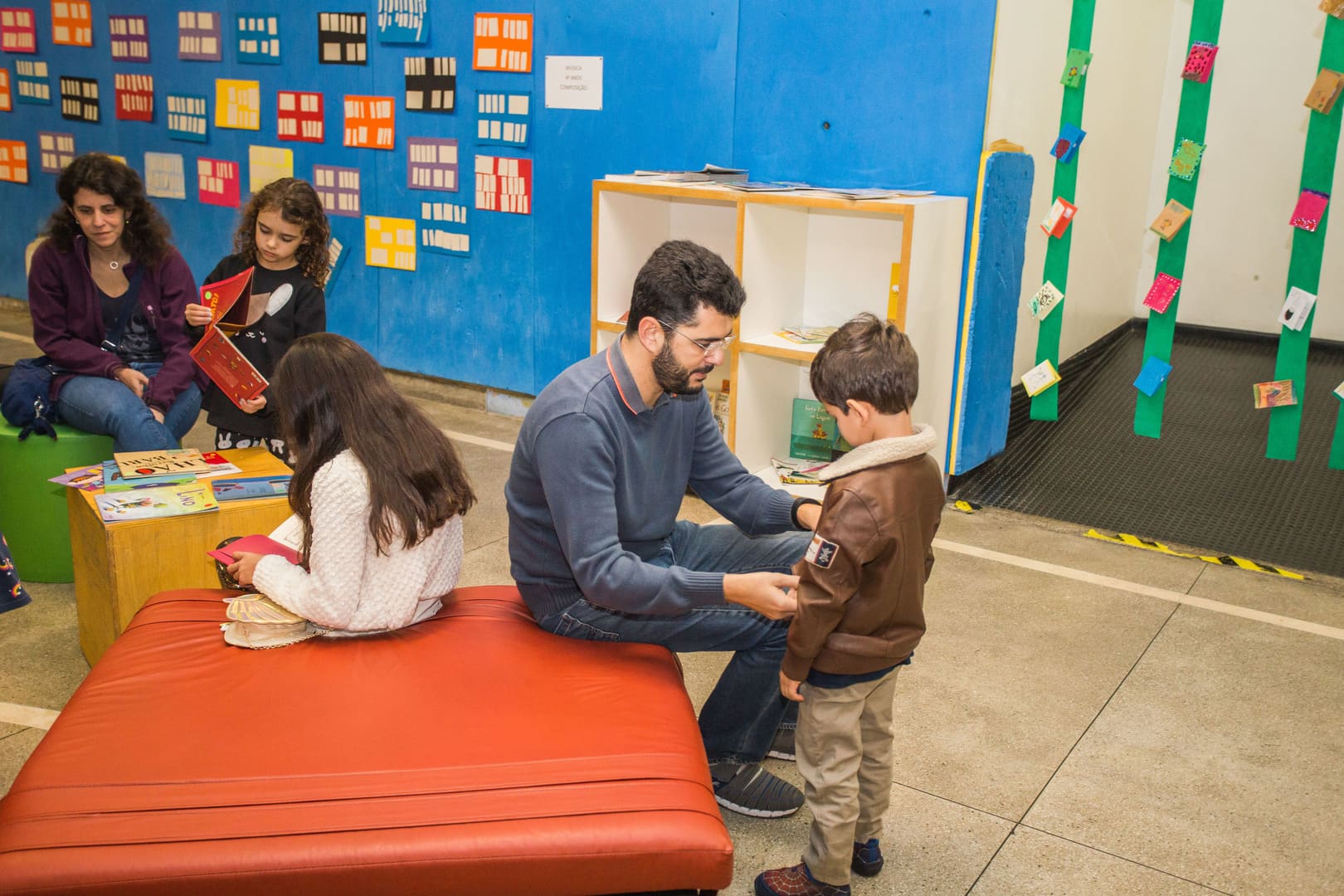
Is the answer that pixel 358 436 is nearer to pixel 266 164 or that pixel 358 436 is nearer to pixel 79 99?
pixel 266 164

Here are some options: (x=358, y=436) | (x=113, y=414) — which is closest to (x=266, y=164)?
(x=113, y=414)

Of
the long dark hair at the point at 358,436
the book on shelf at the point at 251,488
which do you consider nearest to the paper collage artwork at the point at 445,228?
the book on shelf at the point at 251,488

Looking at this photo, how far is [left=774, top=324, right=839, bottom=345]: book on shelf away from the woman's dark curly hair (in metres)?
1.83

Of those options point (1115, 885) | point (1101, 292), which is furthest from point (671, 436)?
point (1101, 292)

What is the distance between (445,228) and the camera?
5973mm

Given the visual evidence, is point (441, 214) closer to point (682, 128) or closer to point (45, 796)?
point (682, 128)

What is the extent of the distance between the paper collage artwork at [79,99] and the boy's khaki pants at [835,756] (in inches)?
276

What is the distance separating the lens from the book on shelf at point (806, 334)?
4.50 m

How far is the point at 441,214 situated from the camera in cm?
596

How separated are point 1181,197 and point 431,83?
12.0ft

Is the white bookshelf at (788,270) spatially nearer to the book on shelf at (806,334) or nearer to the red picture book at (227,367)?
the book on shelf at (806,334)

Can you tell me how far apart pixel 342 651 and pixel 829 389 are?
1.18m

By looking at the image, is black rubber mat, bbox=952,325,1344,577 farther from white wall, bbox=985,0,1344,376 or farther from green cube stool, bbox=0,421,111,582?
green cube stool, bbox=0,421,111,582

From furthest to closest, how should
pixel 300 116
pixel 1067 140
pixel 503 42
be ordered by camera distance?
pixel 300 116 < pixel 503 42 < pixel 1067 140
